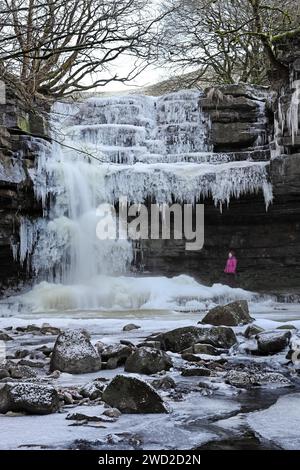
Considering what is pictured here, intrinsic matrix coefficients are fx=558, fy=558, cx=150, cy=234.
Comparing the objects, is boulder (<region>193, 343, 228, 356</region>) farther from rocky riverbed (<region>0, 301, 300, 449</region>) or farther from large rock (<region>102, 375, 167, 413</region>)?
large rock (<region>102, 375, 167, 413</region>)

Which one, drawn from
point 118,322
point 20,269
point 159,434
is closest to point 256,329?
point 118,322

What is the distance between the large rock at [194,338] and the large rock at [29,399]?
2573 mm

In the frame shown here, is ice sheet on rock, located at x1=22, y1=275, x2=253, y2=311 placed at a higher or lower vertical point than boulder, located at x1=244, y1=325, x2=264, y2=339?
lower

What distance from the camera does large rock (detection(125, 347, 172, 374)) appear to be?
485 cm

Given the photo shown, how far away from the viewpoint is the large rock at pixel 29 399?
3.52 meters

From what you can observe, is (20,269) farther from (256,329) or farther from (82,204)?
(256,329)

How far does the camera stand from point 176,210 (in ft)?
45.6

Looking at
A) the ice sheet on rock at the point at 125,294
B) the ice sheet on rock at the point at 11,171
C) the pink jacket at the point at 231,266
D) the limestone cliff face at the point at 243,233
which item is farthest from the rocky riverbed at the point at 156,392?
the limestone cliff face at the point at 243,233

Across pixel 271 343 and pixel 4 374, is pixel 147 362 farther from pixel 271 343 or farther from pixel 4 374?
pixel 271 343

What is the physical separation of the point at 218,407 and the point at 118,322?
204 inches

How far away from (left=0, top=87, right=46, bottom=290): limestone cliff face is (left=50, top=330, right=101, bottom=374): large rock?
25.6 feet

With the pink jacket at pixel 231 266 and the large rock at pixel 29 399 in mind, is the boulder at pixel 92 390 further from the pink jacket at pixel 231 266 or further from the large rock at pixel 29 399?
the pink jacket at pixel 231 266

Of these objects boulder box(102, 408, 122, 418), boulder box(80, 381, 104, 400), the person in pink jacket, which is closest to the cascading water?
the person in pink jacket

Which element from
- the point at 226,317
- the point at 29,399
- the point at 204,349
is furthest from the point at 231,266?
the point at 29,399
